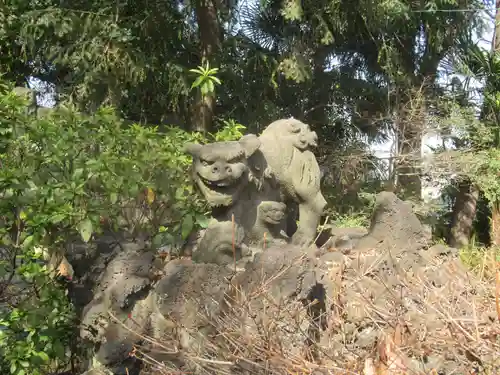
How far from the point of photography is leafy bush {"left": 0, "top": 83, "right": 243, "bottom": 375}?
275 centimetres

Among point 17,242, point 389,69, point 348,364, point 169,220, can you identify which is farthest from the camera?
point 389,69

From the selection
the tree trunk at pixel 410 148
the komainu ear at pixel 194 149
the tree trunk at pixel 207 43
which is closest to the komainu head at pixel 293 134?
the komainu ear at pixel 194 149

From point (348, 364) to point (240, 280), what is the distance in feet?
4.54

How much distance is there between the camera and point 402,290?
6.55 ft

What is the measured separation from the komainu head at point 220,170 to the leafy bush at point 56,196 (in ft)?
0.50

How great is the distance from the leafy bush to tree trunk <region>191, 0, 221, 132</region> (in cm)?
423

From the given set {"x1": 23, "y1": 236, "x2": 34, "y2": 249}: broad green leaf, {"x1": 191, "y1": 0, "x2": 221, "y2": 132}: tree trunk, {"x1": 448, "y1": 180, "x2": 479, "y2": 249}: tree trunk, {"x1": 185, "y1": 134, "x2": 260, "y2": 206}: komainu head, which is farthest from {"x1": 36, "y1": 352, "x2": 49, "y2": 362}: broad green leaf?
{"x1": 448, "y1": 180, "x2": 479, "y2": 249}: tree trunk

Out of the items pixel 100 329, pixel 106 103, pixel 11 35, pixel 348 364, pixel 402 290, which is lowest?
pixel 100 329

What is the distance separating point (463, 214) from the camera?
1016cm

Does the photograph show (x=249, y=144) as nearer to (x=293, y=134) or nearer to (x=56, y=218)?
(x=293, y=134)

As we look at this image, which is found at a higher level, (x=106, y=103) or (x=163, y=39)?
(x=163, y=39)

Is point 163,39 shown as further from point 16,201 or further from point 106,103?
point 16,201

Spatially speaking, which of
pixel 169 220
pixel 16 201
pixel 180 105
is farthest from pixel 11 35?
pixel 16 201

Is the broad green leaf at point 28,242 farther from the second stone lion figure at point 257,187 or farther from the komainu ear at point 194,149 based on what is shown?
the komainu ear at point 194,149
